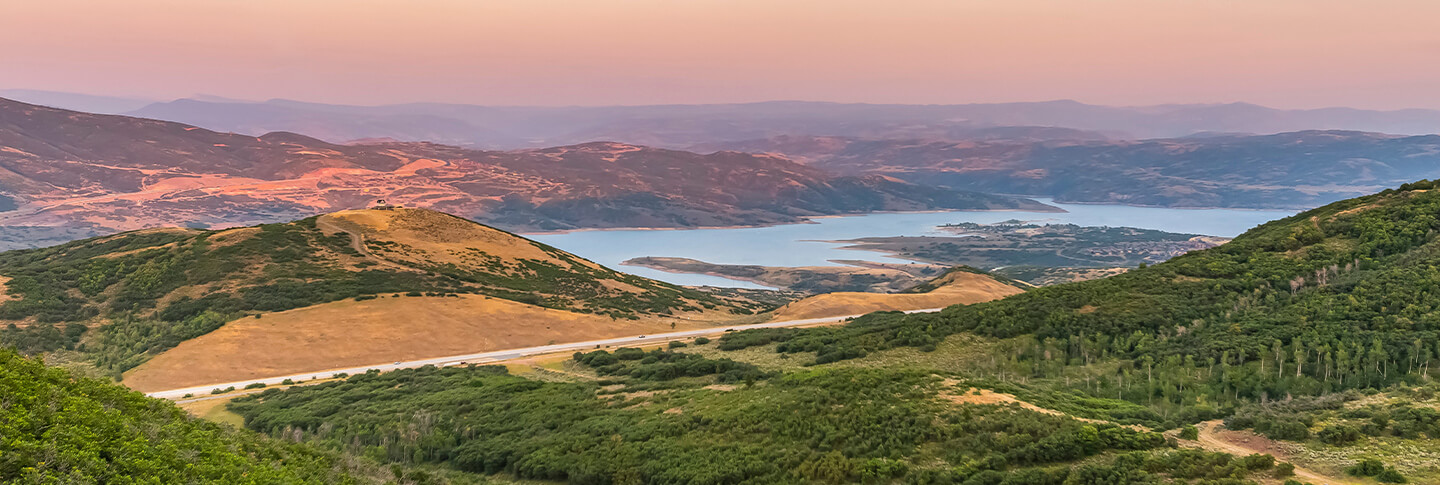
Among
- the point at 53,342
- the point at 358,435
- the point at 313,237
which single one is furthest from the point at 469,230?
the point at 358,435

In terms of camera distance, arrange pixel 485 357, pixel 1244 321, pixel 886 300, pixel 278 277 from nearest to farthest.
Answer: pixel 1244 321 < pixel 485 357 < pixel 278 277 < pixel 886 300

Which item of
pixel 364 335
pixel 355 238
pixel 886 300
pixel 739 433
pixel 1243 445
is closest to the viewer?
pixel 1243 445

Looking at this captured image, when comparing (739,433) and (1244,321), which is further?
(1244,321)

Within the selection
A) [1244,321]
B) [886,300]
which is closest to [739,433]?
[1244,321]

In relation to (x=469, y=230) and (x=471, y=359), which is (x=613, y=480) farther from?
(x=469, y=230)

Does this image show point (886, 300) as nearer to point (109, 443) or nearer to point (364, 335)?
point (364, 335)

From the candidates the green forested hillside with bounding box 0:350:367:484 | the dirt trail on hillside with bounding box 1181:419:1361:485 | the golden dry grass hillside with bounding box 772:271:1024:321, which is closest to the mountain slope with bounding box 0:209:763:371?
the golden dry grass hillside with bounding box 772:271:1024:321

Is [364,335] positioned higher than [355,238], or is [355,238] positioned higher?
[355,238]
